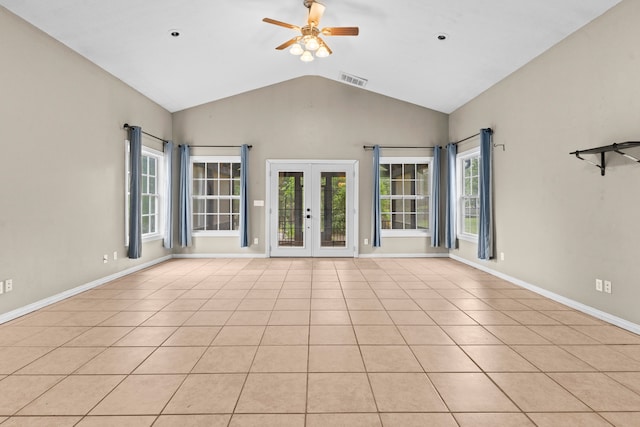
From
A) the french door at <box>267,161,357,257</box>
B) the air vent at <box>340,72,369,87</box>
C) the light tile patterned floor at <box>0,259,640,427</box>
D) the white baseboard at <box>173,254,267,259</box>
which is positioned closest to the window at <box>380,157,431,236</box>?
the french door at <box>267,161,357,257</box>

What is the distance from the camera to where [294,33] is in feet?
16.2

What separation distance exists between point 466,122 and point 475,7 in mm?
2856

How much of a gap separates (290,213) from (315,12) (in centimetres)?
404

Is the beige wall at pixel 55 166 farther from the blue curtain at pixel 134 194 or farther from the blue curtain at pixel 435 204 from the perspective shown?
the blue curtain at pixel 435 204

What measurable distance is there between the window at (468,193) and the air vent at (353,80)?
2.32m

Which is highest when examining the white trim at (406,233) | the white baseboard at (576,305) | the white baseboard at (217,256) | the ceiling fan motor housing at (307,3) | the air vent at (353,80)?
the air vent at (353,80)

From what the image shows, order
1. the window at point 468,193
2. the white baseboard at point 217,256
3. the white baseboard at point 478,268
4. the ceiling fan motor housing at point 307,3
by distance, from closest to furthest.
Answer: the white baseboard at point 478,268
the ceiling fan motor housing at point 307,3
the window at point 468,193
the white baseboard at point 217,256

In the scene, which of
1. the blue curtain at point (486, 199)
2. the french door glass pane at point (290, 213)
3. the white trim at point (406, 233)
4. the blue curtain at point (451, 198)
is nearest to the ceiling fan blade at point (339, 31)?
the blue curtain at point (486, 199)

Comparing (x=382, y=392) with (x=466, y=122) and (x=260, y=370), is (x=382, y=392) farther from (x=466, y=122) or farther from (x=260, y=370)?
(x=466, y=122)

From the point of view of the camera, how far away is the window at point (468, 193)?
598 cm

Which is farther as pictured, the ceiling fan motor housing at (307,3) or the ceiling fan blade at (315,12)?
the ceiling fan motor housing at (307,3)

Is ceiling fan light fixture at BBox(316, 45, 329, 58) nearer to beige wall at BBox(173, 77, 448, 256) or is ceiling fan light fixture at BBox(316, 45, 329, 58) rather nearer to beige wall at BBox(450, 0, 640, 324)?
beige wall at BBox(450, 0, 640, 324)

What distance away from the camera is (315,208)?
→ 274 inches

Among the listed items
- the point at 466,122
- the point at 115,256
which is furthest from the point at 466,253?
the point at 115,256
